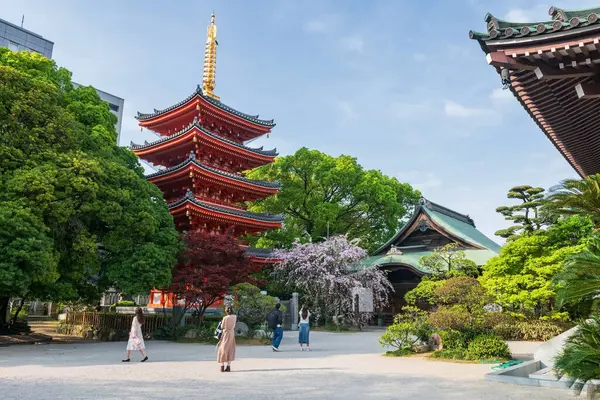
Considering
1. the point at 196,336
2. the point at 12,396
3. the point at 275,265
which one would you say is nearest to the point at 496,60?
the point at 12,396

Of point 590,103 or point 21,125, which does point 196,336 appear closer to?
point 21,125

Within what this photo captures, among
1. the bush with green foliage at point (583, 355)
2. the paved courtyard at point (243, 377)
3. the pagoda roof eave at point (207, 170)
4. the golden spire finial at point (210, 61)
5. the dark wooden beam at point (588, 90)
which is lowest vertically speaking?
the paved courtyard at point (243, 377)

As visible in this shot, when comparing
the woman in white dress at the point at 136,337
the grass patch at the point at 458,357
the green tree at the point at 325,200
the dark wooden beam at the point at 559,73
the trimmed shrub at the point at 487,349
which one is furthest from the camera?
the green tree at the point at 325,200

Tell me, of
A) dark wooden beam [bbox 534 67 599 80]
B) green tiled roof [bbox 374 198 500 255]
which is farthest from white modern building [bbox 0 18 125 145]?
dark wooden beam [bbox 534 67 599 80]

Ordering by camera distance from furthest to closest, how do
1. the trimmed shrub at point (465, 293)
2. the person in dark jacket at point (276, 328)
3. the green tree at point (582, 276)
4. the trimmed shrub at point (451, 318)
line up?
the person in dark jacket at point (276, 328) → the trimmed shrub at point (465, 293) → the trimmed shrub at point (451, 318) → the green tree at point (582, 276)

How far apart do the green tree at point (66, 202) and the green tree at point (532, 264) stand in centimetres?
1192

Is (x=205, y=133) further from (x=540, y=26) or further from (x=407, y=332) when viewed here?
(x=540, y=26)

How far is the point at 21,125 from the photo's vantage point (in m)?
14.6

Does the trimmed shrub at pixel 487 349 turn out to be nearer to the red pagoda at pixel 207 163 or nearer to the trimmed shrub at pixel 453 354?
the trimmed shrub at pixel 453 354

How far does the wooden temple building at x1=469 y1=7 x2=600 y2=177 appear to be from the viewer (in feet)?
17.5

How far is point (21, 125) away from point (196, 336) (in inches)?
380

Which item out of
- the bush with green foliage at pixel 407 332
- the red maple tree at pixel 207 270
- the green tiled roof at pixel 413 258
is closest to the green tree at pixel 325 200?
the green tiled roof at pixel 413 258

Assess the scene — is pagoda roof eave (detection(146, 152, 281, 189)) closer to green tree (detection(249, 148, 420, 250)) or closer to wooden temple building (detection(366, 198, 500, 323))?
green tree (detection(249, 148, 420, 250))

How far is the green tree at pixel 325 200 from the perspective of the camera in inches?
1357
